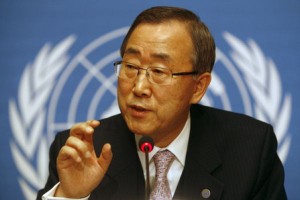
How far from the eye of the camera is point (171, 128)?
85.7 inches

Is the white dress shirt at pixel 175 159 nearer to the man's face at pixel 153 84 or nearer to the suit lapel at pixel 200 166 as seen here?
the suit lapel at pixel 200 166

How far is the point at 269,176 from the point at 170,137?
0.55 metres

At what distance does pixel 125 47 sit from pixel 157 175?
642mm

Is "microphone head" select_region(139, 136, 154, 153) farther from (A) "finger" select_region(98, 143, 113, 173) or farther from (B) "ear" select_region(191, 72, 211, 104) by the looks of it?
(B) "ear" select_region(191, 72, 211, 104)

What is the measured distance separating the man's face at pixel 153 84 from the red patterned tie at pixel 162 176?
0.62ft

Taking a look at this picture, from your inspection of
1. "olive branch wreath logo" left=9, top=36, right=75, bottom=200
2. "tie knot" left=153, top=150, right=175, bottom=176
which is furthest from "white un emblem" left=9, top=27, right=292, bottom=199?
"tie knot" left=153, top=150, right=175, bottom=176

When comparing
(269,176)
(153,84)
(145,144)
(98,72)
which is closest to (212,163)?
(269,176)

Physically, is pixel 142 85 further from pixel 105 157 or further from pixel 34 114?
pixel 34 114

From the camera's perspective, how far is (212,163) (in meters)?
2.23

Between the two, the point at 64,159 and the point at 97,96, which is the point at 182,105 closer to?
the point at 64,159

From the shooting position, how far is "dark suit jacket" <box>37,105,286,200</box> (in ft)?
7.00

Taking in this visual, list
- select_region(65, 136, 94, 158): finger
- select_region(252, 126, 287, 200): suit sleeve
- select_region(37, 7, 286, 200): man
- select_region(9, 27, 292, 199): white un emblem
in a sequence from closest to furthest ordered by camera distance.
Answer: select_region(65, 136, 94, 158): finger
select_region(37, 7, 286, 200): man
select_region(252, 126, 287, 200): suit sleeve
select_region(9, 27, 292, 199): white un emblem

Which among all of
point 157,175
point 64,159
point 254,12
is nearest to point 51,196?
point 64,159

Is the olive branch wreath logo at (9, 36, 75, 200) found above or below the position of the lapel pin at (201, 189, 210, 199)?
above
